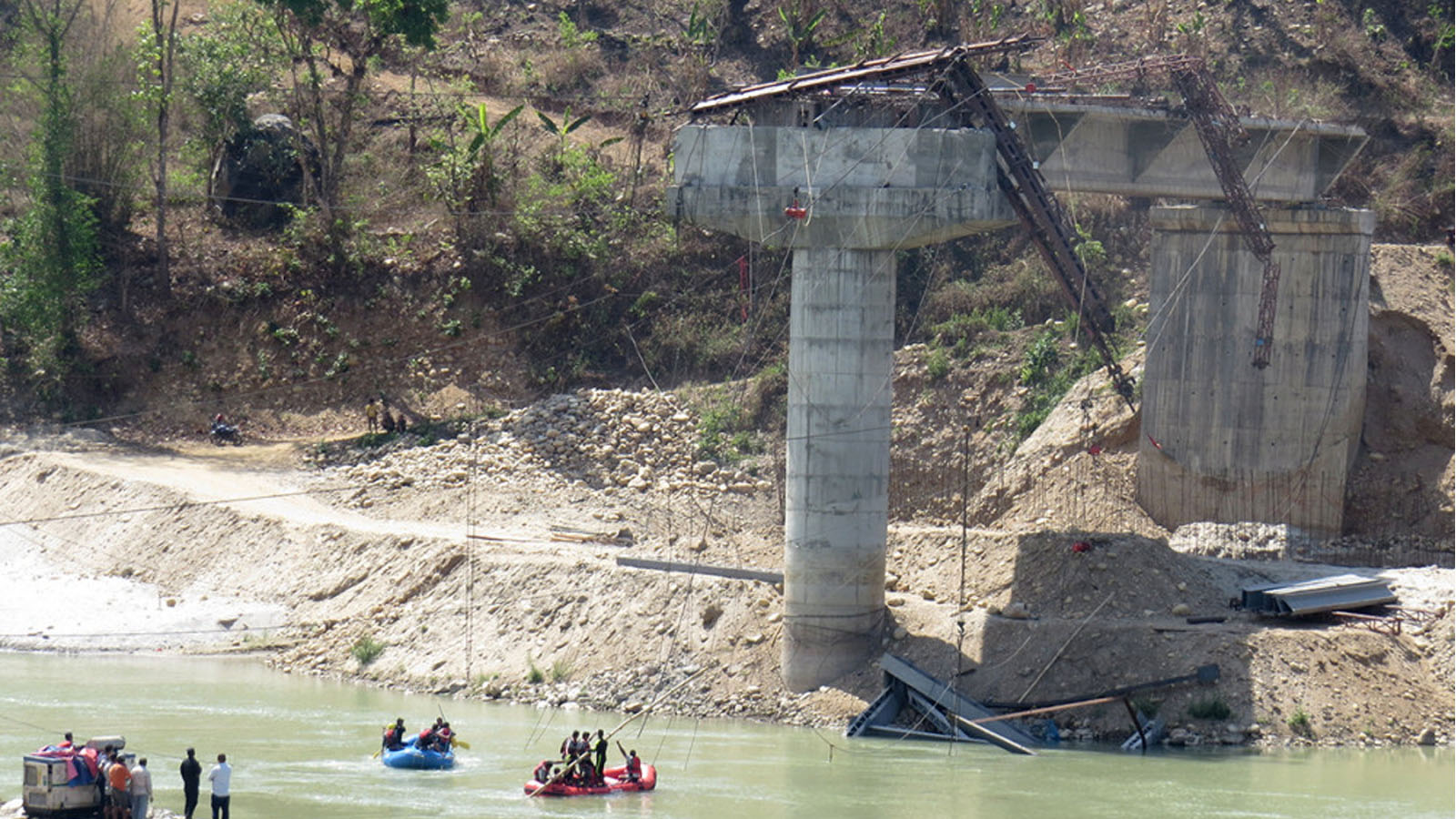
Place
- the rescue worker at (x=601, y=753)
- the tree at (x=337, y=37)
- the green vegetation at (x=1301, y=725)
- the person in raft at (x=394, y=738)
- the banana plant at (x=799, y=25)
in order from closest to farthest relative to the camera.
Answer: the rescue worker at (x=601, y=753), the person in raft at (x=394, y=738), the green vegetation at (x=1301, y=725), the tree at (x=337, y=37), the banana plant at (x=799, y=25)

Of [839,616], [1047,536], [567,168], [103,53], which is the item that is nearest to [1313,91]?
[567,168]

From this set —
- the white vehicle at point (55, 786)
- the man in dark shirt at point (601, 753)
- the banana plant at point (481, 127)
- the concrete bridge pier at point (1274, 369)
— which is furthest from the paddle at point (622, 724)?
the banana plant at point (481, 127)

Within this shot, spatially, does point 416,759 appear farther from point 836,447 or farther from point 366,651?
point 836,447

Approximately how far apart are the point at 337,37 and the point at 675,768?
35461 mm

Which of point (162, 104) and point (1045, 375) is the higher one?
point (162, 104)

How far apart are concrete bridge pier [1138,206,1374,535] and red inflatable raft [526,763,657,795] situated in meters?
17.4

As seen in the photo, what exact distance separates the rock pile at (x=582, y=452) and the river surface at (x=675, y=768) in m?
11.2

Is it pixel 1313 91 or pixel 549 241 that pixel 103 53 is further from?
pixel 1313 91

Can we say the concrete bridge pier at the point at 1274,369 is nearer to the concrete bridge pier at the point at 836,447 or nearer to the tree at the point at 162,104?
the concrete bridge pier at the point at 836,447

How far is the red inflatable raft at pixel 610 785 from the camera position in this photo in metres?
30.2

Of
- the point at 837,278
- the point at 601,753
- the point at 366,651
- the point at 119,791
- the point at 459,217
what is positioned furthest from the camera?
the point at 459,217

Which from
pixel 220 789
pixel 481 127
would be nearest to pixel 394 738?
pixel 220 789

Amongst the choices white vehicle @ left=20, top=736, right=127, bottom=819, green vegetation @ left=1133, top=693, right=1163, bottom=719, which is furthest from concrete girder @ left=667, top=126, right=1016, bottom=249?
white vehicle @ left=20, top=736, right=127, bottom=819

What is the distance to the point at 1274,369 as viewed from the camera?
4338cm
